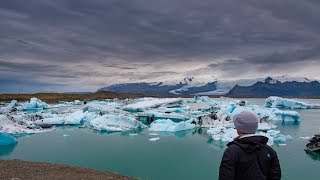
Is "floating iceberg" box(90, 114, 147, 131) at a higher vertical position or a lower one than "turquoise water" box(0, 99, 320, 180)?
higher

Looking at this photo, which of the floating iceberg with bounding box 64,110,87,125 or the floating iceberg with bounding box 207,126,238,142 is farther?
the floating iceberg with bounding box 64,110,87,125

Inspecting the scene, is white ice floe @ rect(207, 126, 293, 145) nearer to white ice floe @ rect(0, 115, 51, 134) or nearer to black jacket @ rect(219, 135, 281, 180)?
white ice floe @ rect(0, 115, 51, 134)

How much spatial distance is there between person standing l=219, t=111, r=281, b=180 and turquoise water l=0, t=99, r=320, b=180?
375 inches

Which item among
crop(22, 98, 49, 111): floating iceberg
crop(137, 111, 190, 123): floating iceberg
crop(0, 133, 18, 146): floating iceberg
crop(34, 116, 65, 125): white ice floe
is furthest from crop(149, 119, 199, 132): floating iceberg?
crop(22, 98, 49, 111): floating iceberg

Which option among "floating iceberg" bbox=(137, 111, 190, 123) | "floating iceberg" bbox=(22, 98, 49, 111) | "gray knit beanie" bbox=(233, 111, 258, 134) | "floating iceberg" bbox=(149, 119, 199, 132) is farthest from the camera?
"floating iceberg" bbox=(22, 98, 49, 111)

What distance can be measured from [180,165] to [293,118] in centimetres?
2154

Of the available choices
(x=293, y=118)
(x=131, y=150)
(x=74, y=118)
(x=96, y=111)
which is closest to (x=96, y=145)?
(x=131, y=150)

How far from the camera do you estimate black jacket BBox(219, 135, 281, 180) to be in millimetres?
3195

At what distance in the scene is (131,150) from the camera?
59.9 feet

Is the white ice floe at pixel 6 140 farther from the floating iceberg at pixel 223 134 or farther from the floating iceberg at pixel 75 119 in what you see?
the floating iceberg at pixel 223 134

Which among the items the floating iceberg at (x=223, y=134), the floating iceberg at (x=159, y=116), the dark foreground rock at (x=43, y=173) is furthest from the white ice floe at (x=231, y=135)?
the dark foreground rock at (x=43, y=173)

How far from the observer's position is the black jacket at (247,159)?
3195mm

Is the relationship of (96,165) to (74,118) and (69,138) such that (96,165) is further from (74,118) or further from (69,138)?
(74,118)

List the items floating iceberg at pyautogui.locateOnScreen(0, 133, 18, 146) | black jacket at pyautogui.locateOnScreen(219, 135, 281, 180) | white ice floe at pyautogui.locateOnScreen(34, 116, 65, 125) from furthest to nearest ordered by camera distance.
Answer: white ice floe at pyautogui.locateOnScreen(34, 116, 65, 125) → floating iceberg at pyautogui.locateOnScreen(0, 133, 18, 146) → black jacket at pyautogui.locateOnScreen(219, 135, 281, 180)
